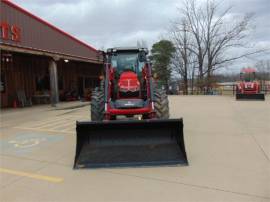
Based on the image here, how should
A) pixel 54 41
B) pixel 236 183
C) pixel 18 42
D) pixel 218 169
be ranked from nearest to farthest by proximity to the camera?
1. pixel 236 183
2. pixel 218 169
3. pixel 18 42
4. pixel 54 41

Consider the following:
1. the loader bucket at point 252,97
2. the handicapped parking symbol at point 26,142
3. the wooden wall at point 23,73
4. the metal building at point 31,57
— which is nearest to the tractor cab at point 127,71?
the handicapped parking symbol at point 26,142

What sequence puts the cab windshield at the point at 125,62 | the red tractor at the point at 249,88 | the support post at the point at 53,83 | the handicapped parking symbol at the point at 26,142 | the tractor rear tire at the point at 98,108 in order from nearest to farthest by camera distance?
the handicapped parking symbol at the point at 26,142 < the tractor rear tire at the point at 98,108 < the cab windshield at the point at 125,62 < the support post at the point at 53,83 < the red tractor at the point at 249,88

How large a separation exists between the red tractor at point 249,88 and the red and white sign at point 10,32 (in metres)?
13.1

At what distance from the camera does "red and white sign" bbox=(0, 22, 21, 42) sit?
11672mm

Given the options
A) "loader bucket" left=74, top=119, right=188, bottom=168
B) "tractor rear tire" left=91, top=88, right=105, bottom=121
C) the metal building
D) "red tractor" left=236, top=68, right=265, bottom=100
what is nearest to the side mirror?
"tractor rear tire" left=91, top=88, right=105, bottom=121

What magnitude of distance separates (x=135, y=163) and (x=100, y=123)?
913 mm

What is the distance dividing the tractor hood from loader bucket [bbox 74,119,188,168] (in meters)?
1.76

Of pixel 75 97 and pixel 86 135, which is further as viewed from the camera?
pixel 75 97

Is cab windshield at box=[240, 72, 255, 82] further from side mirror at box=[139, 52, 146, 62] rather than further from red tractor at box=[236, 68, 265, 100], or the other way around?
side mirror at box=[139, 52, 146, 62]

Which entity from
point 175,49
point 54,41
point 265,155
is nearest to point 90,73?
point 54,41

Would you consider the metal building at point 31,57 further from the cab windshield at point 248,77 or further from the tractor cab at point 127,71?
the cab windshield at point 248,77

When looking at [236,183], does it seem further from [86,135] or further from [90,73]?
[90,73]

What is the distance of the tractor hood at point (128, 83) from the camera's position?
5.94 meters

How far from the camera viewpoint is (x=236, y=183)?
131 inches
